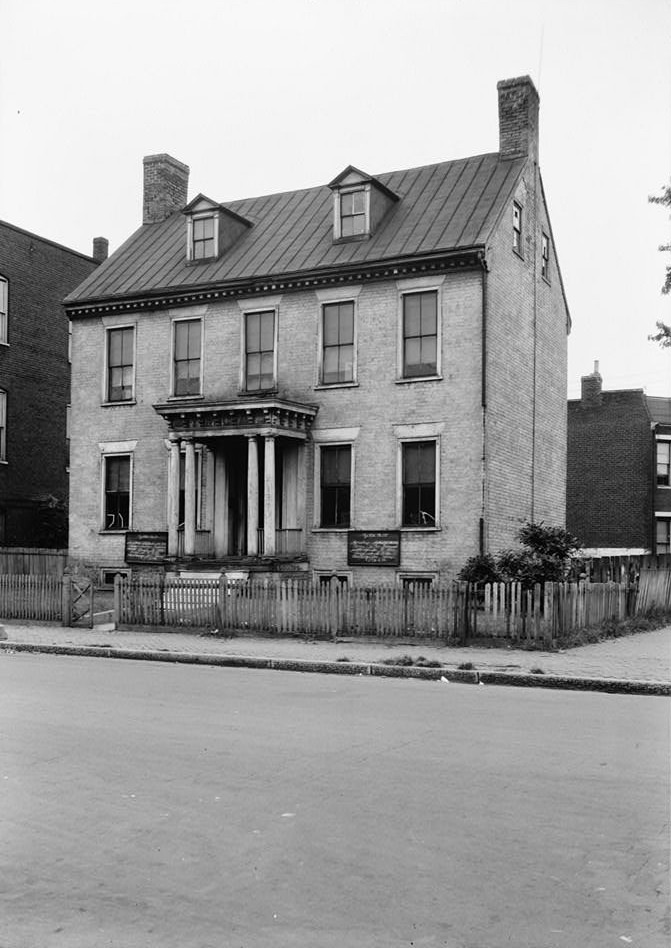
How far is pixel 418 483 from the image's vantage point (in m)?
24.6

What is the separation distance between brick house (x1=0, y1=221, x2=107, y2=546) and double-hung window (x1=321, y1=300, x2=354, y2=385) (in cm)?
1291

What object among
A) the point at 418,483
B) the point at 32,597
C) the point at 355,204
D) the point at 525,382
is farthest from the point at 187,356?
the point at 525,382

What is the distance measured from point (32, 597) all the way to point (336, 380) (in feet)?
29.6

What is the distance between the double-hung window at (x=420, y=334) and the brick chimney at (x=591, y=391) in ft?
78.4

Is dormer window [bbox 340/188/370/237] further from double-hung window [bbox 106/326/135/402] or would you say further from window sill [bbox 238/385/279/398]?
double-hung window [bbox 106/326/135/402]

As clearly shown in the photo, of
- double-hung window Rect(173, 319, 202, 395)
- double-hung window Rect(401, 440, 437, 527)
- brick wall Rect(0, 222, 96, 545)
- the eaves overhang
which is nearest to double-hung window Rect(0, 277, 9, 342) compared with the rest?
brick wall Rect(0, 222, 96, 545)

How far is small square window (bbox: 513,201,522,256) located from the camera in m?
Answer: 26.5

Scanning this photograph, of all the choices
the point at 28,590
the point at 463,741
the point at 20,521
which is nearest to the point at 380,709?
the point at 463,741

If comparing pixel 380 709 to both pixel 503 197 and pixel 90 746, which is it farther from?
pixel 503 197

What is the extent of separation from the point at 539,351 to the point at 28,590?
1483cm

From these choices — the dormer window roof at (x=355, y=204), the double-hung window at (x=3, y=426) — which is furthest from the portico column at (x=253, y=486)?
the double-hung window at (x=3, y=426)

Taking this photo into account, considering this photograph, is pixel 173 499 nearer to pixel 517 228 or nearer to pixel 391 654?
pixel 391 654

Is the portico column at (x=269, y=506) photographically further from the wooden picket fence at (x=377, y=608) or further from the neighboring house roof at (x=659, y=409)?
the neighboring house roof at (x=659, y=409)

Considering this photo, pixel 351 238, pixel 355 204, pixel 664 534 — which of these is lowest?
pixel 664 534
